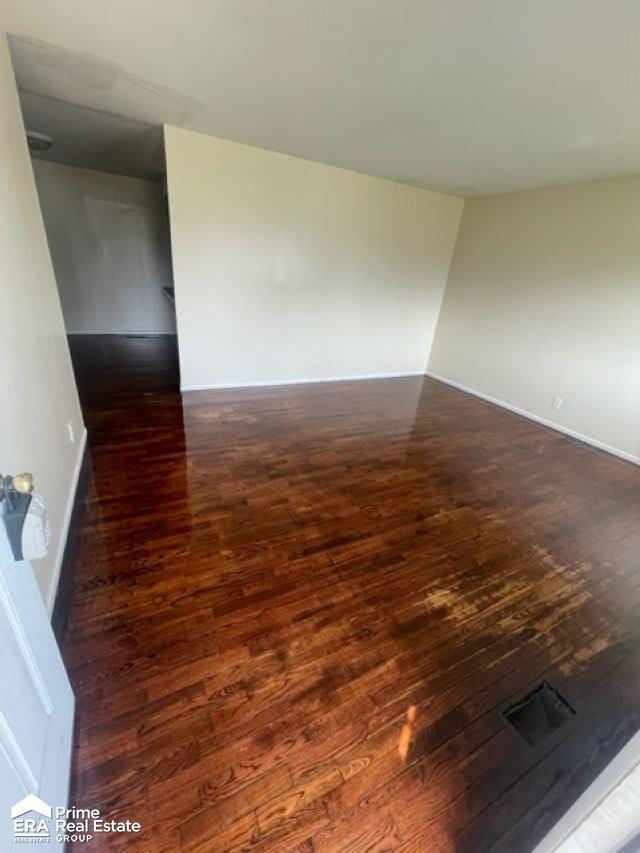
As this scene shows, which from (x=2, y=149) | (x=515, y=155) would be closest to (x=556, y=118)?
(x=515, y=155)

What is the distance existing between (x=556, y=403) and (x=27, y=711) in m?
4.63

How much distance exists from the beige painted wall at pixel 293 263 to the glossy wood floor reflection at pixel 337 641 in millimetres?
1474

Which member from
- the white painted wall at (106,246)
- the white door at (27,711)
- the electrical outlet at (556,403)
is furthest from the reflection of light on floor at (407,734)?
the white painted wall at (106,246)

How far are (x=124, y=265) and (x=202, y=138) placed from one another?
3.36 m

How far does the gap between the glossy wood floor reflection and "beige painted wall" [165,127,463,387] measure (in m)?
1.47

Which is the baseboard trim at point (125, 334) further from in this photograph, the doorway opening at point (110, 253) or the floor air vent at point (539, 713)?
the floor air vent at point (539, 713)

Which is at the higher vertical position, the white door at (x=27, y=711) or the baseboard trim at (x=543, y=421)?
the white door at (x=27, y=711)

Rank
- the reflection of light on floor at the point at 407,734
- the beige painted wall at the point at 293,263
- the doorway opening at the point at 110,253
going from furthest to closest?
the doorway opening at the point at 110,253, the beige painted wall at the point at 293,263, the reflection of light on floor at the point at 407,734

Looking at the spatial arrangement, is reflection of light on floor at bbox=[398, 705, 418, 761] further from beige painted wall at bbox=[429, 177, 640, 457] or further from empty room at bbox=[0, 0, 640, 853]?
beige painted wall at bbox=[429, 177, 640, 457]

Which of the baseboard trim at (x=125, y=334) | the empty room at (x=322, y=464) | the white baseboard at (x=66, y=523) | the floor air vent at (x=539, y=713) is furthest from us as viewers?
the baseboard trim at (x=125, y=334)

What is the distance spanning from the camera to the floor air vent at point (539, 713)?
4.16 feet

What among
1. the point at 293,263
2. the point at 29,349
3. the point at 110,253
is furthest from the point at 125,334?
the point at 29,349

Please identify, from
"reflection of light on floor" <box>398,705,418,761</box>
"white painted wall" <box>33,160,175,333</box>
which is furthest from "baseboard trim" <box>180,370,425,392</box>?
"reflection of light on floor" <box>398,705,418,761</box>

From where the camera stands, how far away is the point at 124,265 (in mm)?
5605
